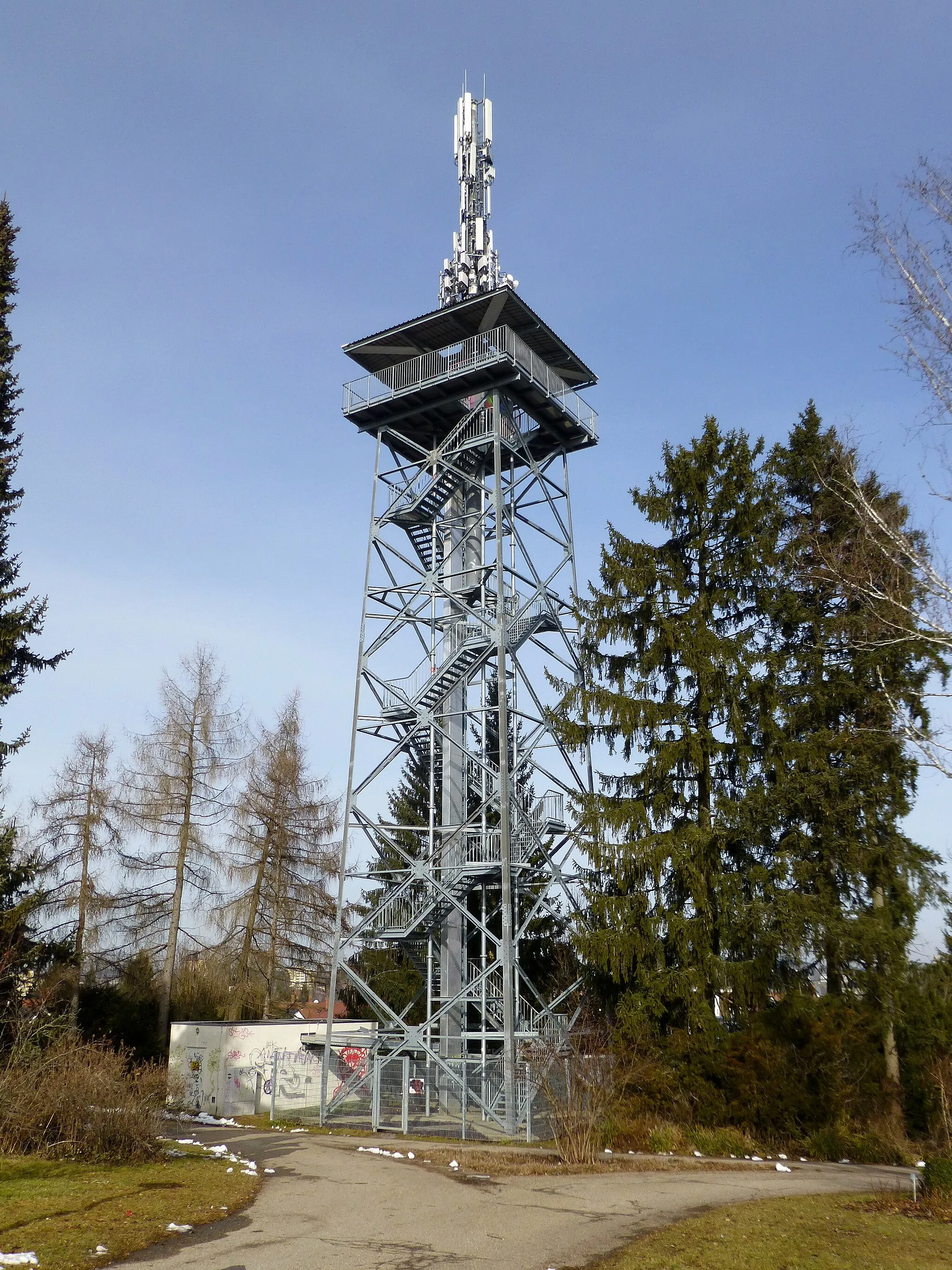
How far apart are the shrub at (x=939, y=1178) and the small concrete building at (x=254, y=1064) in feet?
53.7

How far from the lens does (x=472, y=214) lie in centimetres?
2923

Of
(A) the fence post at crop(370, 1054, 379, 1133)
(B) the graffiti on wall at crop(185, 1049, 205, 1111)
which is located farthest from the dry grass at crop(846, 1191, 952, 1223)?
(B) the graffiti on wall at crop(185, 1049, 205, 1111)

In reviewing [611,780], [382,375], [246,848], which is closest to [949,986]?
[611,780]

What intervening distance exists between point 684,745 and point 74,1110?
12462mm

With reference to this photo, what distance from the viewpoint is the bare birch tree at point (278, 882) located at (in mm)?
33562

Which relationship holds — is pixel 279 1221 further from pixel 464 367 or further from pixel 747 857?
pixel 464 367

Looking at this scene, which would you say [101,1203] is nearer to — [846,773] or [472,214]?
[846,773]

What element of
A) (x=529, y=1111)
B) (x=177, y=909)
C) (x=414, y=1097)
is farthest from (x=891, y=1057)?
(x=177, y=909)

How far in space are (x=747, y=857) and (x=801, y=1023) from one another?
318cm

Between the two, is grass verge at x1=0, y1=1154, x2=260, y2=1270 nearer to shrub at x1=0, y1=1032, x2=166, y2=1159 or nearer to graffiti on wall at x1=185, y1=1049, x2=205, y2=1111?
shrub at x1=0, y1=1032, x2=166, y2=1159

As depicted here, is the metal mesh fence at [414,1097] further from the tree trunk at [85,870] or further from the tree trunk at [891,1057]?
the tree trunk at [85,870]

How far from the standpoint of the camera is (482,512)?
25.8 meters

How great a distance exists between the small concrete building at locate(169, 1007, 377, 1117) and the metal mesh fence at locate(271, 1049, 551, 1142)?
0.15ft

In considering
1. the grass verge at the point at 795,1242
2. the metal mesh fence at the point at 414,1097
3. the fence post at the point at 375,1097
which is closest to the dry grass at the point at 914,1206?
the grass verge at the point at 795,1242
